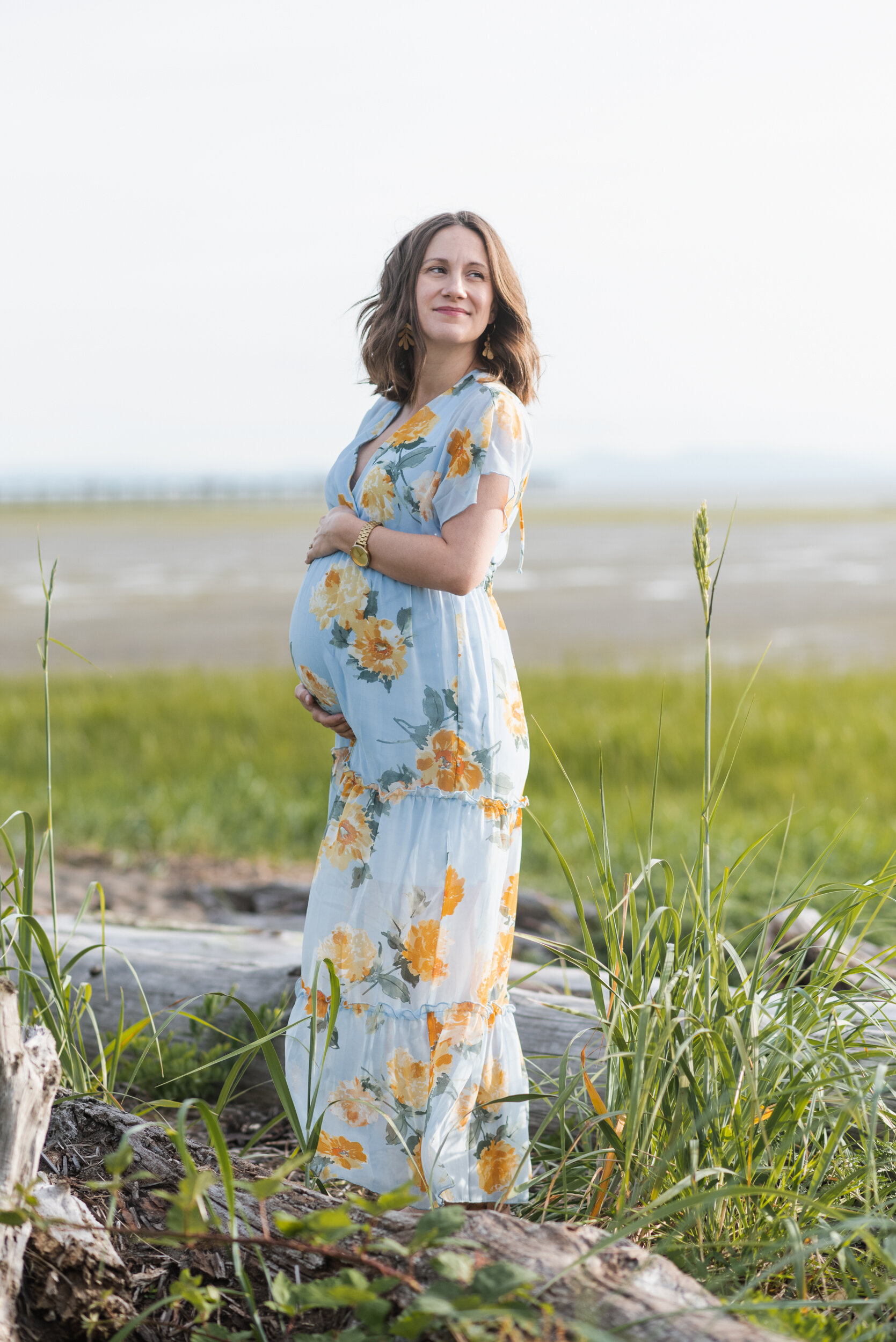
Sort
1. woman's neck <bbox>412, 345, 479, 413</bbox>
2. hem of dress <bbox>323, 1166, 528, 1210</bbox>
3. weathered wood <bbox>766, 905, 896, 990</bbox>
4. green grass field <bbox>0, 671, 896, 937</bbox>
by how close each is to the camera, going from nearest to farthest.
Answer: weathered wood <bbox>766, 905, 896, 990</bbox> → hem of dress <bbox>323, 1166, 528, 1210</bbox> → woman's neck <bbox>412, 345, 479, 413</bbox> → green grass field <bbox>0, 671, 896, 937</bbox>

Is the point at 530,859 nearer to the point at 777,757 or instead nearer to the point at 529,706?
the point at 777,757

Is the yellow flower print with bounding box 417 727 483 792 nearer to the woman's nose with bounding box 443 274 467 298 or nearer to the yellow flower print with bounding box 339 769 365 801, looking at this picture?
the yellow flower print with bounding box 339 769 365 801

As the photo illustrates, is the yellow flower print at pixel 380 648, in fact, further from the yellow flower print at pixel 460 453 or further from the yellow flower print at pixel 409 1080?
the yellow flower print at pixel 409 1080

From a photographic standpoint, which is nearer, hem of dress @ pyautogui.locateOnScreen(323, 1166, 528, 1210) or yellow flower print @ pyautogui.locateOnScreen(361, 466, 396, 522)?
hem of dress @ pyautogui.locateOnScreen(323, 1166, 528, 1210)

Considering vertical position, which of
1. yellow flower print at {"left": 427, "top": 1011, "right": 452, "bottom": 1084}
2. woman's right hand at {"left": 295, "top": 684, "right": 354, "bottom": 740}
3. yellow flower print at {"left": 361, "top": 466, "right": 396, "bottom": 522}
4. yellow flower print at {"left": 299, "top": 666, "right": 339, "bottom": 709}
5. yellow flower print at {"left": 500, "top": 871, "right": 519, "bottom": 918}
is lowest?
yellow flower print at {"left": 427, "top": 1011, "right": 452, "bottom": 1084}

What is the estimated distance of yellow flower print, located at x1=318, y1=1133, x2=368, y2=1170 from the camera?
2.39 m

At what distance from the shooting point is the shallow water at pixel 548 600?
629 inches

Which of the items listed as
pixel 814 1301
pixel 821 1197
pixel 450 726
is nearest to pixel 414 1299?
pixel 814 1301

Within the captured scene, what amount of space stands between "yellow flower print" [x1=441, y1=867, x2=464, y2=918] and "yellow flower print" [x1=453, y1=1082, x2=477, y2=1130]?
37 cm

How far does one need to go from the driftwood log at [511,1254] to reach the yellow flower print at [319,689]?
0.97m

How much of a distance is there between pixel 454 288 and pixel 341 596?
704 mm

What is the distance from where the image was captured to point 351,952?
2424mm

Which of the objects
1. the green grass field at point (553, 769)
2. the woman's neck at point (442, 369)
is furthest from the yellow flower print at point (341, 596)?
the green grass field at point (553, 769)

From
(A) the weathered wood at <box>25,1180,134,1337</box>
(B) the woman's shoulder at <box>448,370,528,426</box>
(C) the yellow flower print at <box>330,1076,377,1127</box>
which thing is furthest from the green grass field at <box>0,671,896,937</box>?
(A) the weathered wood at <box>25,1180,134,1337</box>
